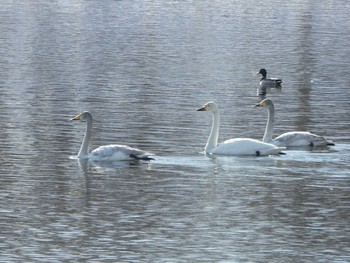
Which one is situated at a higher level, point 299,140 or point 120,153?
point 120,153

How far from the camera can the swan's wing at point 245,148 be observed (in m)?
26.9

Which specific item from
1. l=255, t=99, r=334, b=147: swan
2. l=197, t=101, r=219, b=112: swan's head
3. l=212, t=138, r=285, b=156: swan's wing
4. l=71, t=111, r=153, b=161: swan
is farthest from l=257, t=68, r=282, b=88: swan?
l=71, t=111, r=153, b=161: swan

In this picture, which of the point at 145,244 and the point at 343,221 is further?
the point at 343,221

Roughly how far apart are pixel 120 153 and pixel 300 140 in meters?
4.30

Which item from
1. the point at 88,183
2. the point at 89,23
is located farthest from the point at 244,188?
the point at 89,23

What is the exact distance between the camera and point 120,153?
26.0 metres

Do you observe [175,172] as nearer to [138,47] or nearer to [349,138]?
[349,138]

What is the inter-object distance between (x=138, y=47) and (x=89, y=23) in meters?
20.3

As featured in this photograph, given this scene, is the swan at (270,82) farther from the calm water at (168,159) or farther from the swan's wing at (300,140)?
the swan's wing at (300,140)

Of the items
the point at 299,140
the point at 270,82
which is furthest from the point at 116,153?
the point at 270,82

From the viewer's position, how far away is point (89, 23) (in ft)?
256

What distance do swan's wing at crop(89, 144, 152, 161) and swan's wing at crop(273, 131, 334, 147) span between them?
3.50 m

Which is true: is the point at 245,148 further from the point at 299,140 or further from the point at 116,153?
the point at 116,153

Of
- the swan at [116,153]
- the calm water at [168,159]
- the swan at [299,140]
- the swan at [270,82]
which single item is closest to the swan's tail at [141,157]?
the swan at [116,153]
